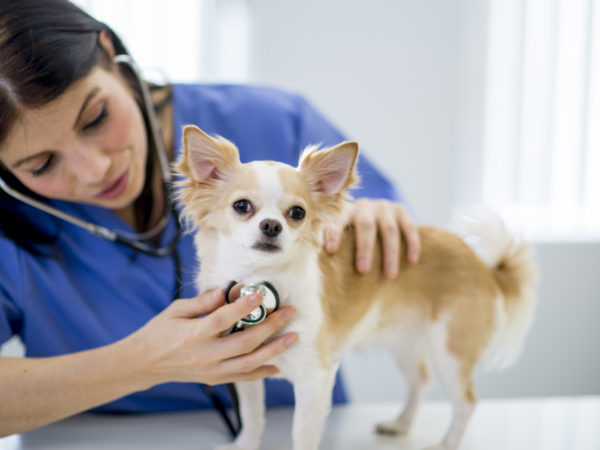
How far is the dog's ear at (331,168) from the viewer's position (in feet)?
2.52

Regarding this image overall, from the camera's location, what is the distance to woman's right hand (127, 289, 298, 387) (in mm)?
836

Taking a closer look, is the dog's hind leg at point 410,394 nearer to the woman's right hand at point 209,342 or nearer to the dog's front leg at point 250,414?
the dog's front leg at point 250,414

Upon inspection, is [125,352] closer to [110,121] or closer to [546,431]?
[110,121]

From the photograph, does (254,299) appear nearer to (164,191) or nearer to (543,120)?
(164,191)

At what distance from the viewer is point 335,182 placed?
32.2 inches

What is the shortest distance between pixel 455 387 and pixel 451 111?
6.27 feet

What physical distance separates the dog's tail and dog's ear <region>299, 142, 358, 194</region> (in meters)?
0.49

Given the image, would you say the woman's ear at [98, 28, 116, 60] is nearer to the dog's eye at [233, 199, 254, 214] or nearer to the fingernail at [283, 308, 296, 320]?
the dog's eye at [233, 199, 254, 214]

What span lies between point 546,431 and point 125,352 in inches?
39.9

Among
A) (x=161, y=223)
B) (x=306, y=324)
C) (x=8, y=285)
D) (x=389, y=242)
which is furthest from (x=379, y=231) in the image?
(x=8, y=285)

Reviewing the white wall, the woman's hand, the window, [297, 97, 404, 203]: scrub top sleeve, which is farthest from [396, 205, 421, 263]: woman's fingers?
the white wall

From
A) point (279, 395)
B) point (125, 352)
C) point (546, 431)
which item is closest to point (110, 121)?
point (125, 352)

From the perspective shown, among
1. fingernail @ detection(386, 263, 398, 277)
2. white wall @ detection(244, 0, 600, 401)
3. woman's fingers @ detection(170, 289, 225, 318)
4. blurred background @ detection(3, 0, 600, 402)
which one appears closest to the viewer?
woman's fingers @ detection(170, 289, 225, 318)

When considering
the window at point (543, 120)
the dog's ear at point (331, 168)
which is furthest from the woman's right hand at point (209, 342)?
the window at point (543, 120)
